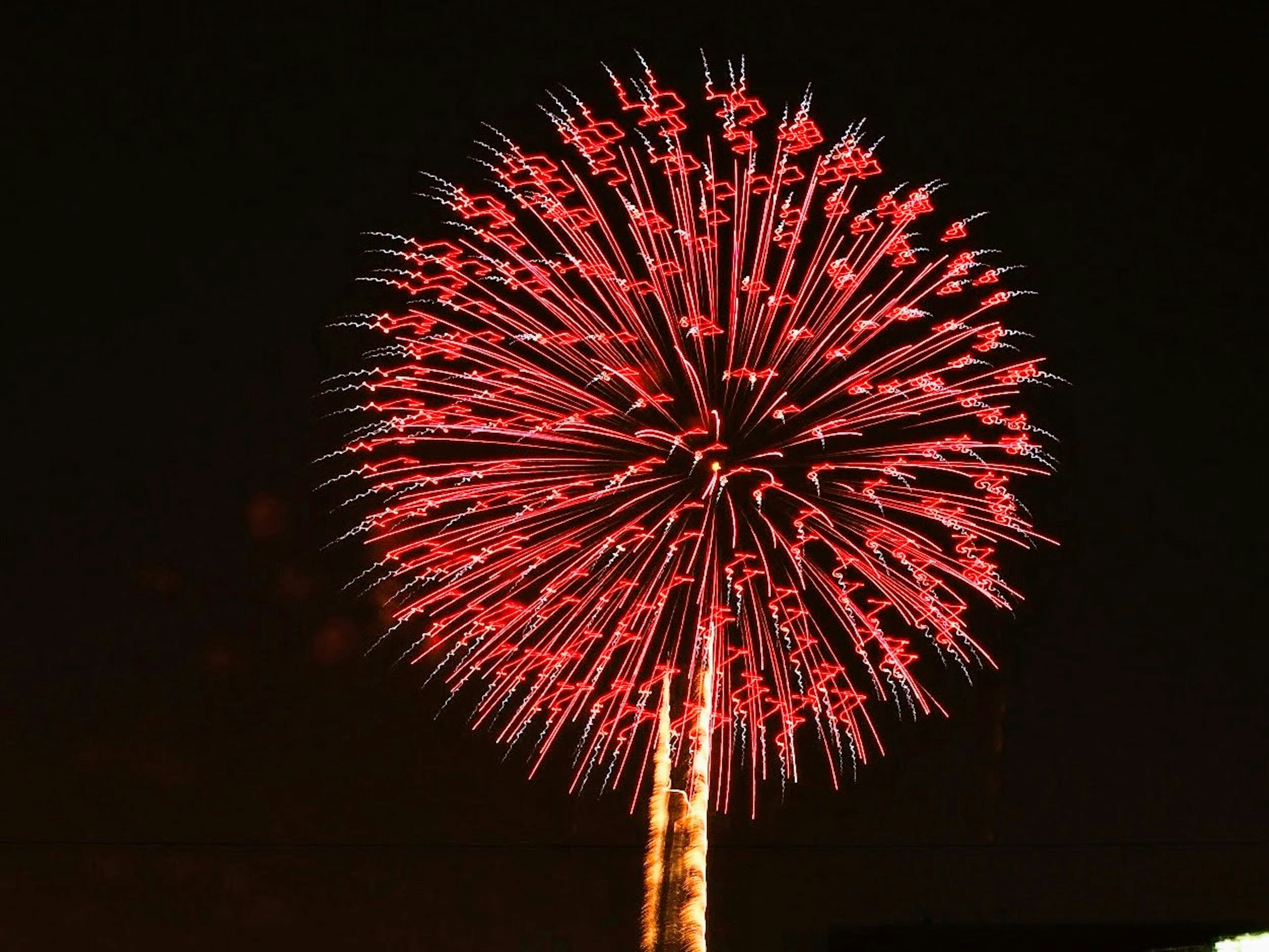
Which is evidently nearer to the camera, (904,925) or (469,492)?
(469,492)

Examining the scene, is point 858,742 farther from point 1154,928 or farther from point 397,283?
point 1154,928

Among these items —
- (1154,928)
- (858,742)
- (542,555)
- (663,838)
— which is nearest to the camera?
(858,742)

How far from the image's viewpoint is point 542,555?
15.7 meters

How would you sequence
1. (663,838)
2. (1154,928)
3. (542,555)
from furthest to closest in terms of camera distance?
1. (1154,928)
2. (663,838)
3. (542,555)

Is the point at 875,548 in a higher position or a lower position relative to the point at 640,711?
higher

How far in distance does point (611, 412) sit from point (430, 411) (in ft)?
6.19

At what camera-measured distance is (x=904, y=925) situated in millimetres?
22781

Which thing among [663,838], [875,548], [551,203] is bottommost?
[663,838]

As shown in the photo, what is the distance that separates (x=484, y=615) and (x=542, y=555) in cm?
83

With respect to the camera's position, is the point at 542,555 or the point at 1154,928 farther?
the point at 1154,928

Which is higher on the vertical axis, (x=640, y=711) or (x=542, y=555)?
(x=542, y=555)

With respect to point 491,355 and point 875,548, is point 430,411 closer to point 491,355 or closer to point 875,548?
point 491,355

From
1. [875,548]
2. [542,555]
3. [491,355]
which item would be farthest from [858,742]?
[491,355]

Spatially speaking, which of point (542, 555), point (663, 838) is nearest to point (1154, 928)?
point (663, 838)
